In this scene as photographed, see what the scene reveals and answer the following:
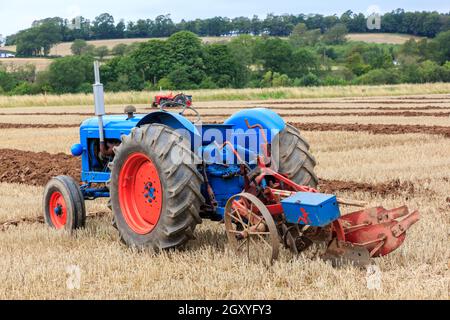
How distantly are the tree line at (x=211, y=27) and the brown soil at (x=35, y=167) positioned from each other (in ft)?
212

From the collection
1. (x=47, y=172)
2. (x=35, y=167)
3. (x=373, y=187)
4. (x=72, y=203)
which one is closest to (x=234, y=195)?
(x=72, y=203)

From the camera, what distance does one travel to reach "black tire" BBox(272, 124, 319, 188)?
6078 mm

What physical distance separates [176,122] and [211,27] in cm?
12013

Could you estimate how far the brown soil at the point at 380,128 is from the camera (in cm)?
1697

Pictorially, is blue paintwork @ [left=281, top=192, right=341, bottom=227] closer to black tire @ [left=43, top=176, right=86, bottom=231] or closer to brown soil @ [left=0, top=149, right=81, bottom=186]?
black tire @ [left=43, top=176, right=86, bottom=231]

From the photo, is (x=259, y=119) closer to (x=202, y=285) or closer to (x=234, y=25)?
(x=202, y=285)

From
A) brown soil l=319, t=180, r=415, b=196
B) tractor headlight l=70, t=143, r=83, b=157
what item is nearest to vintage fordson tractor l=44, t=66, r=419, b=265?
tractor headlight l=70, t=143, r=83, b=157

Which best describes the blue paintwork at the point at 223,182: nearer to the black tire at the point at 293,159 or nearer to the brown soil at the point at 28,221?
the black tire at the point at 293,159

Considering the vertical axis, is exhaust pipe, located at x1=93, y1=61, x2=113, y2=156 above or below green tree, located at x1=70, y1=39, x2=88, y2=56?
above

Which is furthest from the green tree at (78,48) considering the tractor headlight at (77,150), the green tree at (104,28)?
the tractor headlight at (77,150)

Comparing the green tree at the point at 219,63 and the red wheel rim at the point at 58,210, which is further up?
the red wheel rim at the point at 58,210

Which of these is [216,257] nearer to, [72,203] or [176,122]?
[176,122]

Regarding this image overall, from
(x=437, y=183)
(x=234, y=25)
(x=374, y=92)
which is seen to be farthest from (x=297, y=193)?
(x=234, y=25)

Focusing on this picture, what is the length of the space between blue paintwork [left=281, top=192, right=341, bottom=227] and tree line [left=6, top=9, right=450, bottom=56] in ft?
243
